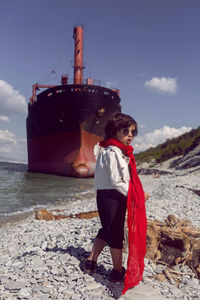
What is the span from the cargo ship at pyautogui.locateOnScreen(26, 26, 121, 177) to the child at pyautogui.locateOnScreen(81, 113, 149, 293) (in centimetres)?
1889

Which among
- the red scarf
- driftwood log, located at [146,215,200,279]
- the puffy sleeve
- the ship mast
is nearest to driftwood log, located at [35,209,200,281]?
driftwood log, located at [146,215,200,279]

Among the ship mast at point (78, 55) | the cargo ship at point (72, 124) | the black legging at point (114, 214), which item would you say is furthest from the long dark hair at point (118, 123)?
the ship mast at point (78, 55)

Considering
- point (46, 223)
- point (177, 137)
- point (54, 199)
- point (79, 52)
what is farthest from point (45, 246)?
point (177, 137)

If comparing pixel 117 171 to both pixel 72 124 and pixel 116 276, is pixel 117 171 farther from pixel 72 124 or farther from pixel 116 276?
pixel 72 124

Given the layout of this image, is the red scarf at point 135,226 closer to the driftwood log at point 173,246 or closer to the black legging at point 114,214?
the black legging at point 114,214

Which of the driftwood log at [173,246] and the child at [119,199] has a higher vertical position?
the child at [119,199]

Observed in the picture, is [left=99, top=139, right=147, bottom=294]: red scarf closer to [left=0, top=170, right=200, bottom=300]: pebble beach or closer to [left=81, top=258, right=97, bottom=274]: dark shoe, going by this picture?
[left=0, top=170, right=200, bottom=300]: pebble beach

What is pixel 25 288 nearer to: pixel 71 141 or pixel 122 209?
pixel 122 209

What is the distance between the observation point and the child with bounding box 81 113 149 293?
2441 mm

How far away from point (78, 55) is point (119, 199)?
2843cm

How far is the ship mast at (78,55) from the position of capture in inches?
1097

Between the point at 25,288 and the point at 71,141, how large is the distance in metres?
20.7

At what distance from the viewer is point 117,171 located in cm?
244

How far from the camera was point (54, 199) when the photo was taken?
1098 centimetres
